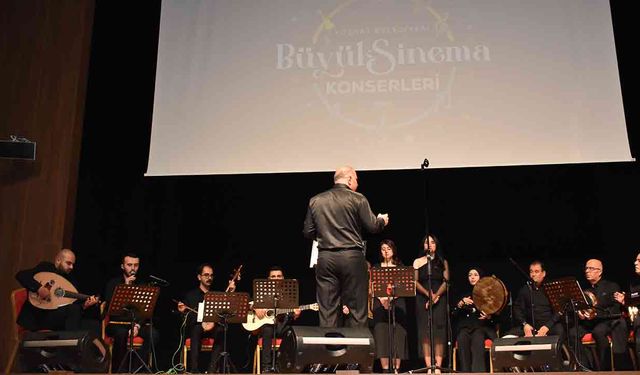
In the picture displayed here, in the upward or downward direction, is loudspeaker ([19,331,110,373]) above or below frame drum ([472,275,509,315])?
below

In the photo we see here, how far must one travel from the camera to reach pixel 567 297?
6.71 m

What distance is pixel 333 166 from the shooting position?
806cm

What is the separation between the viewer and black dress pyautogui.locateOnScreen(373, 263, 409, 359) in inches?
311

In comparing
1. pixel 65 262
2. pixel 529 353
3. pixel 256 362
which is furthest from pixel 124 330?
pixel 529 353

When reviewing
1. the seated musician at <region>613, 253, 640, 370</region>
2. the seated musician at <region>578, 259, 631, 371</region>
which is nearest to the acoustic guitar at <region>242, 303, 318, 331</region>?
the seated musician at <region>578, 259, 631, 371</region>

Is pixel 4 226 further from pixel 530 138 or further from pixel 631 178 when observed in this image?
pixel 631 178

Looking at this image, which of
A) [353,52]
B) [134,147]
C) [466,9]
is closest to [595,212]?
[466,9]

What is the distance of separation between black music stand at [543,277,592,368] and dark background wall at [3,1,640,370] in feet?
6.39

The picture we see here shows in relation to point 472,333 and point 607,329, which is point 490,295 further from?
point 607,329

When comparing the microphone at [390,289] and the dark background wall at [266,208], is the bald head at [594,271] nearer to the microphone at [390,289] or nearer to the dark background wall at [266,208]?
the dark background wall at [266,208]

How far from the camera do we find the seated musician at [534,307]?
784cm

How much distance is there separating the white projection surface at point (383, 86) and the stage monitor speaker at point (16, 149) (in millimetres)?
1679

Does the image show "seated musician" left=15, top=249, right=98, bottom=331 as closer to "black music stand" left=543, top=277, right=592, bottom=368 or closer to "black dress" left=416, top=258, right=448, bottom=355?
"black dress" left=416, top=258, right=448, bottom=355

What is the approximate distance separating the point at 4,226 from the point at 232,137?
2870 mm
